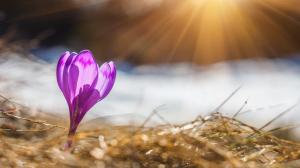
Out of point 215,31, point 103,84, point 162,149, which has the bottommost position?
point 162,149

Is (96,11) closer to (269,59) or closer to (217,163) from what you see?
(269,59)

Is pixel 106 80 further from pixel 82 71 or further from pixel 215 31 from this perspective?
pixel 215 31

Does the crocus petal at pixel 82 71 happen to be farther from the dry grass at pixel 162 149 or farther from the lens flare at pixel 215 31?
the lens flare at pixel 215 31

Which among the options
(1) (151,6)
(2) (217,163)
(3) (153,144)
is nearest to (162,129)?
(3) (153,144)

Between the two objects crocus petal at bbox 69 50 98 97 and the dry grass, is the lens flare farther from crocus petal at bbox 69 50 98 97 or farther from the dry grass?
crocus petal at bbox 69 50 98 97

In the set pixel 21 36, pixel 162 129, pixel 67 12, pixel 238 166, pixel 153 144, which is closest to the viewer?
pixel 238 166

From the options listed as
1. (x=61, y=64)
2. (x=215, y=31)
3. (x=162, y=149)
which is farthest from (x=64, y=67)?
(x=215, y=31)
